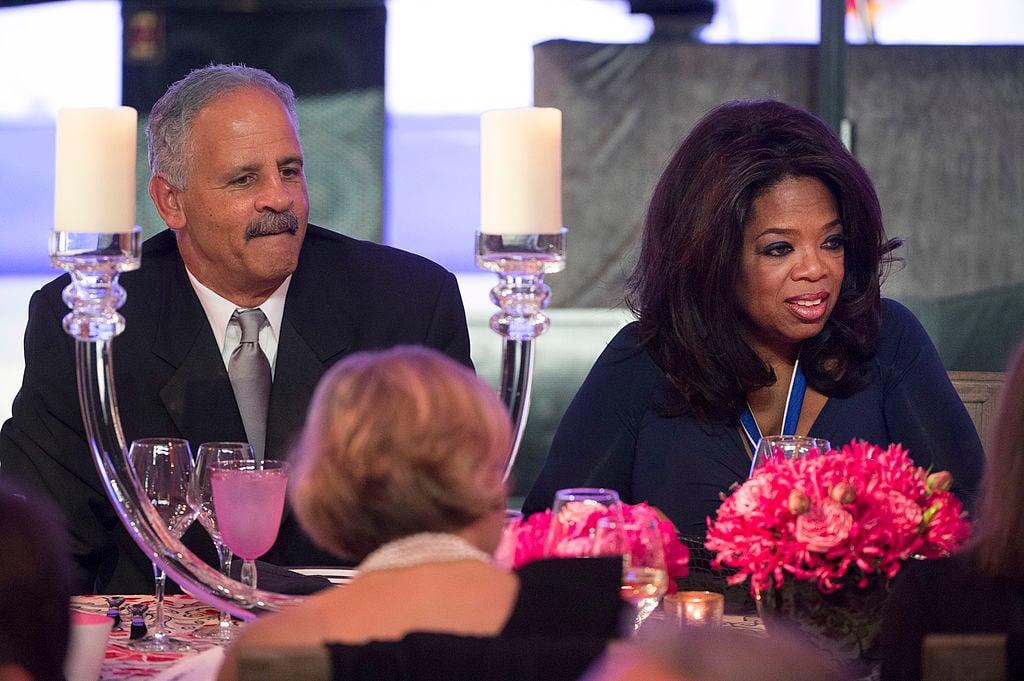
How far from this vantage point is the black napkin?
1.73 metres

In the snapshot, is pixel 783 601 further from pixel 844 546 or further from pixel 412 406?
pixel 412 406

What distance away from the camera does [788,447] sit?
1.76 m

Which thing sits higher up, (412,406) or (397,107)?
(397,107)

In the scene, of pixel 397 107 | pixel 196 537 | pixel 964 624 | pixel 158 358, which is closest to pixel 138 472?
pixel 196 537

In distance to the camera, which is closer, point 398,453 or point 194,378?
point 398,453

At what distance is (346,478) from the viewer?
1222 mm

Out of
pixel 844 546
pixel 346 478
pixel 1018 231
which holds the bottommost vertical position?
pixel 844 546

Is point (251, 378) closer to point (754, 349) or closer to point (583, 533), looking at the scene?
point (754, 349)

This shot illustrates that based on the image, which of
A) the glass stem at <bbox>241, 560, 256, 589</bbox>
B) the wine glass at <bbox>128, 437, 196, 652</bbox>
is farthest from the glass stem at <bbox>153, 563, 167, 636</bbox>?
the glass stem at <bbox>241, 560, 256, 589</bbox>

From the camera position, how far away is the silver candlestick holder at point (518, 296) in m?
1.40

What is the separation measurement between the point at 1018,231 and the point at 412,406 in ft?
13.1

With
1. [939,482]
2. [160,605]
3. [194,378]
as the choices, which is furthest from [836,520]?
[194,378]

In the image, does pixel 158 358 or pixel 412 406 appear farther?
pixel 158 358

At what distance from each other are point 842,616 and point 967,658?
0.43m
